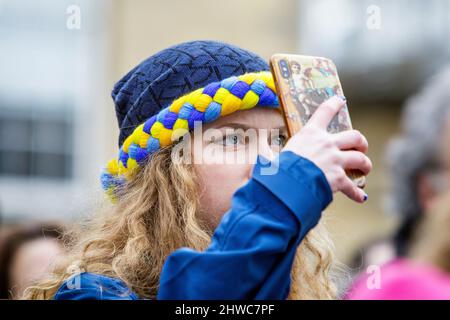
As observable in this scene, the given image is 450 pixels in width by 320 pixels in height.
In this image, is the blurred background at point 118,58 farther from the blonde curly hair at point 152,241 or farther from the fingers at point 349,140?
the fingers at point 349,140

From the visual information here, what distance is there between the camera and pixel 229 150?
204 cm

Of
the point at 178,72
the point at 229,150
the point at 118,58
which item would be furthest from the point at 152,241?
the point at 118,58

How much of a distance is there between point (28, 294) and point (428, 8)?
8.92 meters

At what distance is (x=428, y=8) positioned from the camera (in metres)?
10.4

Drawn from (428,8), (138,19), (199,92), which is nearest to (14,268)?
(199,92)

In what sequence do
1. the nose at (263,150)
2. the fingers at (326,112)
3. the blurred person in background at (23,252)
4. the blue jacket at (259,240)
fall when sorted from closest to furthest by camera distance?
the blue jacket at (259,240)
the fingers at (326,112)
the nose at (263,150)
the blurred person in background at (23,252)

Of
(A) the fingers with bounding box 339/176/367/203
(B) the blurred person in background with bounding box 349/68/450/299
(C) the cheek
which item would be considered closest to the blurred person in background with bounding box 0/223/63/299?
(B) the blurred person in background with bounding box 349/68/450/299

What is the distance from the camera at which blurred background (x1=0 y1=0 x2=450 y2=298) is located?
9.44 m

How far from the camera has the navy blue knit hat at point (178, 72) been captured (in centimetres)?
218

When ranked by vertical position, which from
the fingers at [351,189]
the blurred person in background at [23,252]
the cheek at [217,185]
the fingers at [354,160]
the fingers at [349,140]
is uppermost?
the fingers at [349,140]

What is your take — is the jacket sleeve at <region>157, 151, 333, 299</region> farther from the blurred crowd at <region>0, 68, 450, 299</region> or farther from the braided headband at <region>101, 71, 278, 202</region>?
the blurred crowd at <region>0, 68, 450, 299</region>

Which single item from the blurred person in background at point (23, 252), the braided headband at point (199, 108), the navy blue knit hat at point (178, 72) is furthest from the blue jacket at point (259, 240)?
the blurred person in background at point (23, 252)

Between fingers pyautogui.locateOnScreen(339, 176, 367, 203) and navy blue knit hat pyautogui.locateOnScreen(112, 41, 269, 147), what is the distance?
0.61 metres

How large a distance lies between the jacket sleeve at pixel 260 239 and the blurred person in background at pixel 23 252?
226cm
